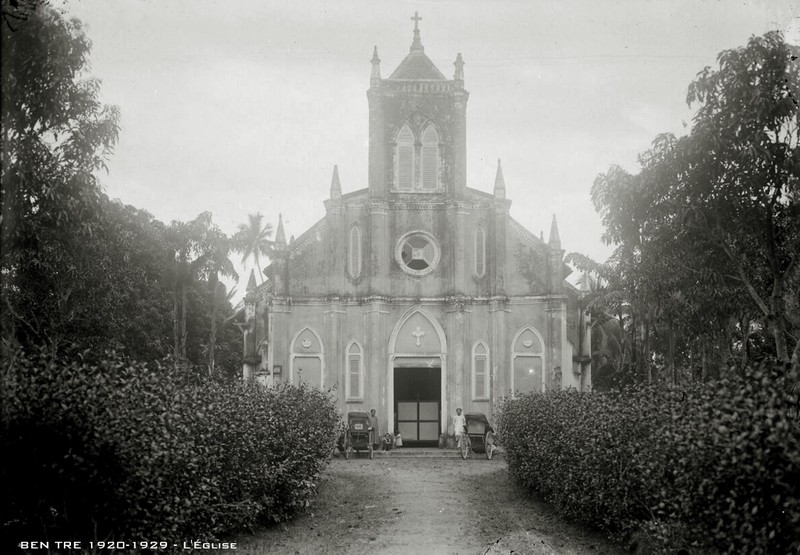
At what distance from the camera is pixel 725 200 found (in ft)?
42.8

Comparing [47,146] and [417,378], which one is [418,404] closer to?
[417,378]

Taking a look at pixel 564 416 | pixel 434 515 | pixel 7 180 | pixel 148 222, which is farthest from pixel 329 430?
pixel 148 222

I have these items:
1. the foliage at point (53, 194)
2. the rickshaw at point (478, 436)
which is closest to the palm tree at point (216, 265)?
the rickshaw at point (478, 436)

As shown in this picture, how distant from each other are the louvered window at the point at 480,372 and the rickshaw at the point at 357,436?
497 cm

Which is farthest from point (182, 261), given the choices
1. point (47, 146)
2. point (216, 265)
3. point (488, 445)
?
point (47, 146)

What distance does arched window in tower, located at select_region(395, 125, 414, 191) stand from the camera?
30.6 meters

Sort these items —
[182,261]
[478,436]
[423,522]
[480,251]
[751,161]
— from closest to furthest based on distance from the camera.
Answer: [751,161]
[423,522]
[478,436]
[480,251]
[182,261]

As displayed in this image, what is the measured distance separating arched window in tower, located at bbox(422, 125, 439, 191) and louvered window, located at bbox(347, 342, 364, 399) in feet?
22.9

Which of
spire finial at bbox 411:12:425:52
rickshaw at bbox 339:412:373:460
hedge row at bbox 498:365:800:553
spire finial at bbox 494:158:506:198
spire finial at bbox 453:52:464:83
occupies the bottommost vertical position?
rickshaw at bbox 339:412:373:460

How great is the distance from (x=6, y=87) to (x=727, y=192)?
38.7 ft

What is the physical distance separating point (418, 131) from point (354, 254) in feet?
18.4

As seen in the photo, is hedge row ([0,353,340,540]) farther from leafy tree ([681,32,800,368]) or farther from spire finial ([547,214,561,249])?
spire finial ([547,214,561,249])

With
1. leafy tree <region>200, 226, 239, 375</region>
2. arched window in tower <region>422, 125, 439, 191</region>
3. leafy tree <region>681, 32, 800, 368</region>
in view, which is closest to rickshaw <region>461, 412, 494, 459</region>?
arched window in tower <region>422, 125, 439, 191</region>

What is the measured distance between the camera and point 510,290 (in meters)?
30.2
